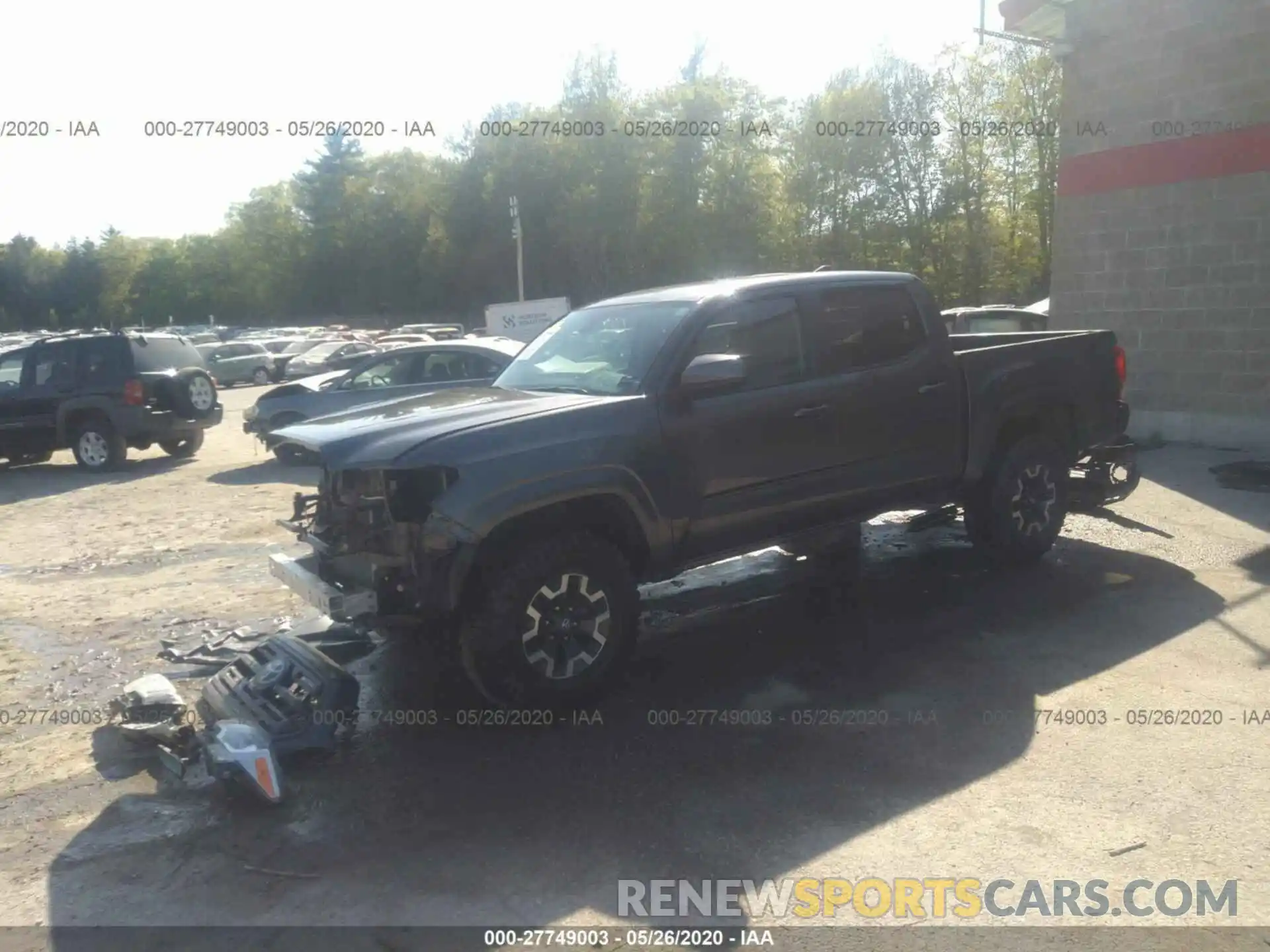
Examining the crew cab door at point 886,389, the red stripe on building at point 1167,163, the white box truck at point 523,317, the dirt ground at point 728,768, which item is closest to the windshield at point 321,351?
the white box truck at point 523,317

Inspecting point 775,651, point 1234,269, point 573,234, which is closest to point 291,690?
point 775,651

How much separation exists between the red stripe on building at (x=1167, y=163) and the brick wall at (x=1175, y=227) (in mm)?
89

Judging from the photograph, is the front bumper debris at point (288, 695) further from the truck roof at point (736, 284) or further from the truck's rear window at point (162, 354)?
the truck's rear window at point (162, 354)

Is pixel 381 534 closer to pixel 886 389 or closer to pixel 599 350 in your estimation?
pixel 599 350

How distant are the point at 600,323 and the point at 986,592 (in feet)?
10.1

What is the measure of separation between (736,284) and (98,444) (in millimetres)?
11486

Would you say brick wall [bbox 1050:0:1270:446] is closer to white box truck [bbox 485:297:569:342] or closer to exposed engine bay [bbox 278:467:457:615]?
exposed engine bay [bbox 278:467:457:615]

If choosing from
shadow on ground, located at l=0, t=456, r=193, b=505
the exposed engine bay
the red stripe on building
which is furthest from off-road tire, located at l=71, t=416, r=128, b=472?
the red stripe on building

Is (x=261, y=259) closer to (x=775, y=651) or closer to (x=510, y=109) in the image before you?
(x=510, y=109)

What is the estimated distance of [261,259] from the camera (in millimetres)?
73875

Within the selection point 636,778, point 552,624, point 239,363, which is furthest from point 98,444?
point 239,363

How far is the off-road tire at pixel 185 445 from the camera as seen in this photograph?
1514 centimetres

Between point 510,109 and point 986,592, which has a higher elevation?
point 510,109

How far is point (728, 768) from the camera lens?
181 inches
